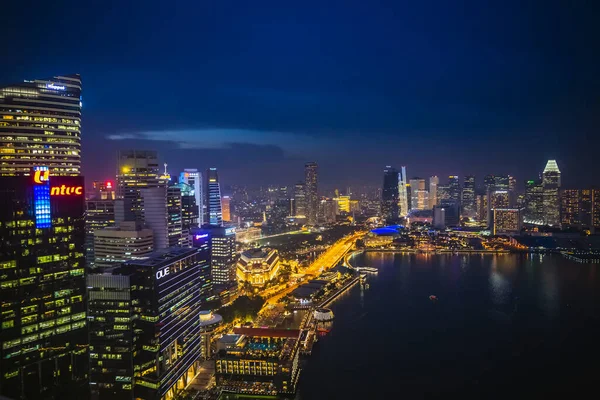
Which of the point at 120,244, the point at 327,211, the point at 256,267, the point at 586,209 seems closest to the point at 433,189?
the point at 327,211

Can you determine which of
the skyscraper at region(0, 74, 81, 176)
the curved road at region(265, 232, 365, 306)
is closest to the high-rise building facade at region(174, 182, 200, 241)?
the curved road at region(265, 232, 365, 306)

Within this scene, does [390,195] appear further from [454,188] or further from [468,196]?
[454,188]

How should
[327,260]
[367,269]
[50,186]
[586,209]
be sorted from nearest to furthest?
1. [50,186]
2. [367,269]
3. [327,260]
4. [586,209]

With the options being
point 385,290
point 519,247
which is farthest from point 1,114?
point 519,247

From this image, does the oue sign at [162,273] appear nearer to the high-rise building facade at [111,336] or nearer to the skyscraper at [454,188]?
the high-rise building facade at [111,336]

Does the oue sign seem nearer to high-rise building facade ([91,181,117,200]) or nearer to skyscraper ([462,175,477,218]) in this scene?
high-rise building facade ([91,181,117,200])

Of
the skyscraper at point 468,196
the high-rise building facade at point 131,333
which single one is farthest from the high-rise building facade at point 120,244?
the skyscraper at point 468,196

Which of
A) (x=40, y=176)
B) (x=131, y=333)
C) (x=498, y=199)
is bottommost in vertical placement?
(x=131, y=333)
